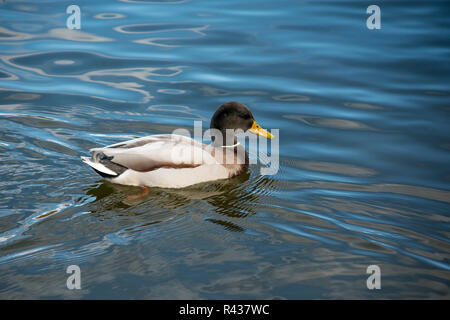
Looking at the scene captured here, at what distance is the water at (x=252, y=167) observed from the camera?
4.74 meters

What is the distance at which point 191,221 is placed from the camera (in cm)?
552

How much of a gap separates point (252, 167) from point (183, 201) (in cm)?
130

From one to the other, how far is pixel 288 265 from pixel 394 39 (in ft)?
22.3

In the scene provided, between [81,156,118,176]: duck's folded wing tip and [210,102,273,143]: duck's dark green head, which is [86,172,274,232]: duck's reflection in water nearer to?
[81,156,118,176]: duck's folded wing tip

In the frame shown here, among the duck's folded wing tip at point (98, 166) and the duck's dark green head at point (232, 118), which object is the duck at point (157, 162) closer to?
the duck's folded wing tip at point (98, 166)

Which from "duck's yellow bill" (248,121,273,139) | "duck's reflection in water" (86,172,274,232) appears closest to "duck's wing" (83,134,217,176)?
"duck's reflection in water" (86,172,274,232)

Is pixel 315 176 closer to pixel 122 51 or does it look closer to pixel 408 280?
pixel 408 280

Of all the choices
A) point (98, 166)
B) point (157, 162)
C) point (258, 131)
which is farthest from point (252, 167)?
point (98, 166)

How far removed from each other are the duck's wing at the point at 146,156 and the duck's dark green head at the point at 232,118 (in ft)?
2.37

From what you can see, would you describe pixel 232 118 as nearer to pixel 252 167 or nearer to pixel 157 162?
pixel 252 167

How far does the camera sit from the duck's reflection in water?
5.61 m

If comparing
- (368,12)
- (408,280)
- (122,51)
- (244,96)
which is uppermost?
(368,12)

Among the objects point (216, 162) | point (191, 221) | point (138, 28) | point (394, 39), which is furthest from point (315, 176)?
point (138, 28)

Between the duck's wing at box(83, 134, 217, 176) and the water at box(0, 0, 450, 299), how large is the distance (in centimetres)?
27
